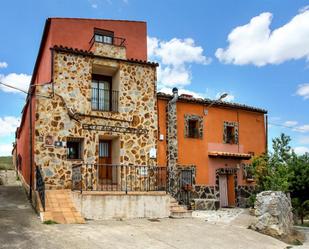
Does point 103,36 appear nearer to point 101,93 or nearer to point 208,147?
point 101,93

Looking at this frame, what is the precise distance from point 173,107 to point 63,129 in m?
5.37

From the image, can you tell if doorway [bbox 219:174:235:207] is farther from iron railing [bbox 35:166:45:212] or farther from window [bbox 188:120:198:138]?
iron railing [bbox 35:166:45:212]

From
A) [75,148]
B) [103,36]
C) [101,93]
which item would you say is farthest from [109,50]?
[75,148]

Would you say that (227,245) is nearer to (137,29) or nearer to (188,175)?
(188,175)

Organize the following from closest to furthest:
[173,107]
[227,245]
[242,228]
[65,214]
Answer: [227,245], [65,214], [242,228], [173,107]

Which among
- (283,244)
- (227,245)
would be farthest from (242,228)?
(227,245)

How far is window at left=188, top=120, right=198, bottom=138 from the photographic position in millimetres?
17922

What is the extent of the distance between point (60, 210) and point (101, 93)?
6443 millimetres

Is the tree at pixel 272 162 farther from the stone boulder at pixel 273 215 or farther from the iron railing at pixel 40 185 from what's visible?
the iron railing at pixel 40 185

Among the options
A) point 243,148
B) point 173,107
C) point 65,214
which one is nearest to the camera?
point 65,214

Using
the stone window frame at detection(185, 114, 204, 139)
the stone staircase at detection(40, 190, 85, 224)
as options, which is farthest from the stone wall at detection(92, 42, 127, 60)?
the stone staircase at detection(40, 190, 85, 224)

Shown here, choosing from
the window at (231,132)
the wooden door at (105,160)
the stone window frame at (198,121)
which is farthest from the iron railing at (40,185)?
the window at (231,132)

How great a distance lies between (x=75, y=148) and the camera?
14.7 meters

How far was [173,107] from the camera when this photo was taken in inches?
672
